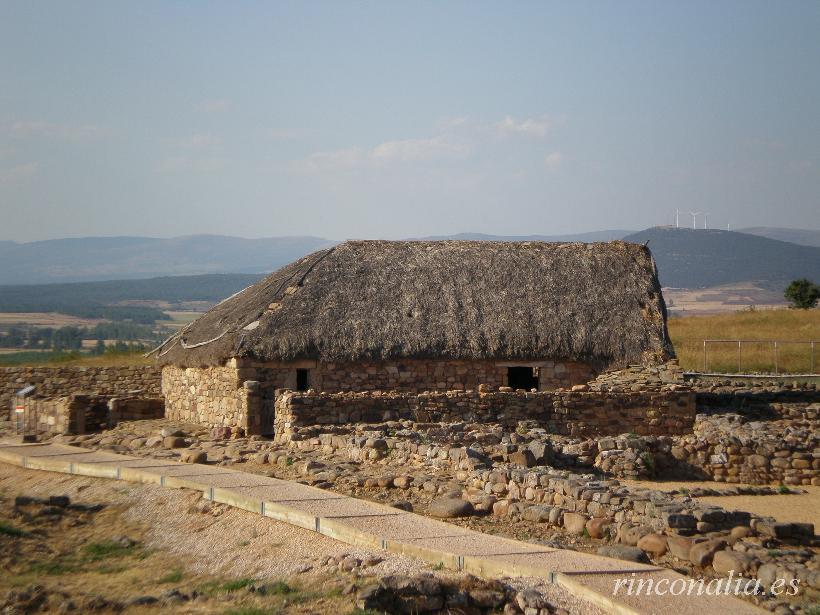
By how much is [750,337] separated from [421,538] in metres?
31.0

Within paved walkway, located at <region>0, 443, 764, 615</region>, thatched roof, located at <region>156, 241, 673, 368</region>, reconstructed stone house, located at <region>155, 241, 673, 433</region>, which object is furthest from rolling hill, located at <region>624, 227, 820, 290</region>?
paved walkway, located at <region>0, 443, 764, 615</region>

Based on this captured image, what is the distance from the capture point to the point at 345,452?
14.4 meters

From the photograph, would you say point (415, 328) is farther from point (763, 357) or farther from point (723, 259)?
point (723, 259)

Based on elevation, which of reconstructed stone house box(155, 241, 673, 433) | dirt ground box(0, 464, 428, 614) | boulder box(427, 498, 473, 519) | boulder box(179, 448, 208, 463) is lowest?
dirt ground box(0, 464, 428, 614)

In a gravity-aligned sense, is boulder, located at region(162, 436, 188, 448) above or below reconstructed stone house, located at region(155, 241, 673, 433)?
below

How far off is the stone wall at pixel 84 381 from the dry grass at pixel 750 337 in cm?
1638

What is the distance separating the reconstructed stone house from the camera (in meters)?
20.2

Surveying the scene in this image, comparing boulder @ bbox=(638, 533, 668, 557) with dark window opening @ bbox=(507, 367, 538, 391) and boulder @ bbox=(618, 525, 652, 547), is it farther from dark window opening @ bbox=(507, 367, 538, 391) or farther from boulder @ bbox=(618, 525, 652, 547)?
dark window opening @ bbox=(507, 367, 538, 391)

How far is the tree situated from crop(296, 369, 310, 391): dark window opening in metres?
41.9

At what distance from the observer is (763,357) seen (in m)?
32.7

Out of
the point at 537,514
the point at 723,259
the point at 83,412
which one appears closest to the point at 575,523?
the point at 537,514

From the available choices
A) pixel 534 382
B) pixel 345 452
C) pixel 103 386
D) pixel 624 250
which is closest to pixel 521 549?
pixel 345 452

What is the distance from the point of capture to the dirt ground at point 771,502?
12273 millimetres

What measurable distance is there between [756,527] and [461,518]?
9.40 ft
